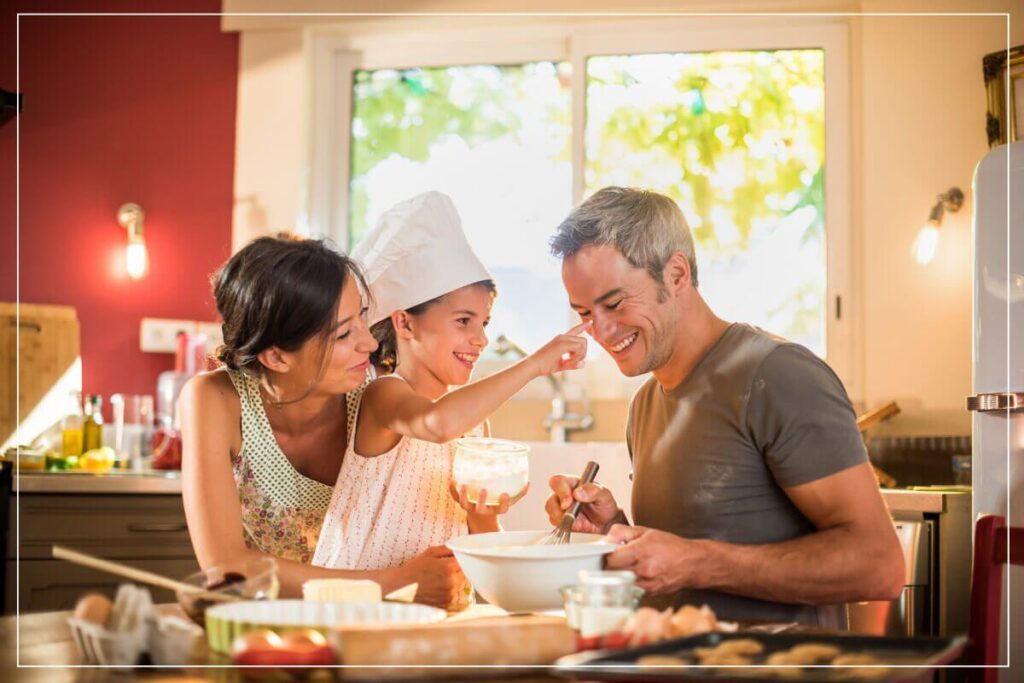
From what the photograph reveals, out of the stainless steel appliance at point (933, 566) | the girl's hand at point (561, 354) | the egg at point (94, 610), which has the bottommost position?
the stainless steel appliance at point (933, 566)

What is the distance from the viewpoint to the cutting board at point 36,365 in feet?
12.0

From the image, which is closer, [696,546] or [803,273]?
[696,546]

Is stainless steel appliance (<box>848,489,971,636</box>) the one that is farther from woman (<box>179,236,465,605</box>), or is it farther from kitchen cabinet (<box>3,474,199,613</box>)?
kitchen cabinet (<box>3,474,199,613</box>)

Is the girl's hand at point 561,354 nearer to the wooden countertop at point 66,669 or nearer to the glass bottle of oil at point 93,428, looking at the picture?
the wooden countertop at point 66,669

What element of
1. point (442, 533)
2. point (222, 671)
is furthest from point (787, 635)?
point (442, 533)

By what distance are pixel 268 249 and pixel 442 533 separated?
1.78 feet

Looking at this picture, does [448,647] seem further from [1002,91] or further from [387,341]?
[1002,91]

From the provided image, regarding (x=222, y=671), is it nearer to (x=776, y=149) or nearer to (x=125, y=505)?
(x=125, y=505)

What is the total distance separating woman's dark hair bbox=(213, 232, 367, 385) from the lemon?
1.80m

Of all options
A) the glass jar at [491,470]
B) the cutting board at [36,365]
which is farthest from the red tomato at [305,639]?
the cutting board at [36,365]

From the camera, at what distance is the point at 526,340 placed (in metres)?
3.88

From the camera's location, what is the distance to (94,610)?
3.63 ft

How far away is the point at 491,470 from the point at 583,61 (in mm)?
2584

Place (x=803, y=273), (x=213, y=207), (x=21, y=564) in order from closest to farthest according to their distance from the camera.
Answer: (x=21, y=564) → (x=803, y=273) → (x=213, y=207)
